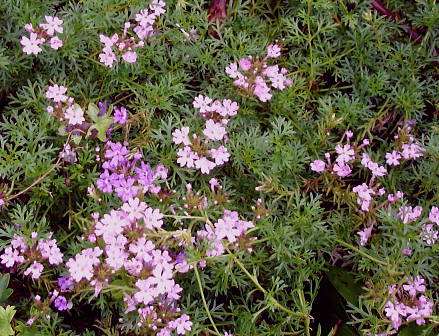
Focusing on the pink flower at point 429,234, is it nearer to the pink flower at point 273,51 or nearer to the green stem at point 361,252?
the green stem at point 361,252

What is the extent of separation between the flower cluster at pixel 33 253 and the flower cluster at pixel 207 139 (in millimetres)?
663

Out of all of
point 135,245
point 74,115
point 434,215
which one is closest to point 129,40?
point 74,115

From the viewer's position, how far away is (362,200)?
269 centimetres

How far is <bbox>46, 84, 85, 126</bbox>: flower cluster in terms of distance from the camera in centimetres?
254

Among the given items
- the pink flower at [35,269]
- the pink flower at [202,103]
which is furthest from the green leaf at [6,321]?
the pink flower at [202,103]

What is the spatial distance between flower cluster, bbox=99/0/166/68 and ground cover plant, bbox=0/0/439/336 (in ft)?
0.04

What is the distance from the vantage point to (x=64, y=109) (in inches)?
101

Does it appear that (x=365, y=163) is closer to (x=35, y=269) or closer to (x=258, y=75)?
(x=258, y=75)

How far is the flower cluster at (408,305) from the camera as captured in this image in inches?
95.7

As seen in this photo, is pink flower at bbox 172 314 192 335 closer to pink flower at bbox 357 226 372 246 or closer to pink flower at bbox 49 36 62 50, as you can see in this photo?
pink flower at bbox 357 226 372 246

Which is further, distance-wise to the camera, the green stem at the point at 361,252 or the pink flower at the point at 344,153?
the pink flower at the point at 344,153

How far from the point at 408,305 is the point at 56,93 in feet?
5.92

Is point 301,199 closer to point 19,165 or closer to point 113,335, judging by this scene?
point 113,335

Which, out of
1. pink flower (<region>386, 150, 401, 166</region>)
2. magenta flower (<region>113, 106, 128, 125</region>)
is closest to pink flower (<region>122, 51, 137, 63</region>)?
magenta flower (<region>113, 106, 128, 125</region>)
